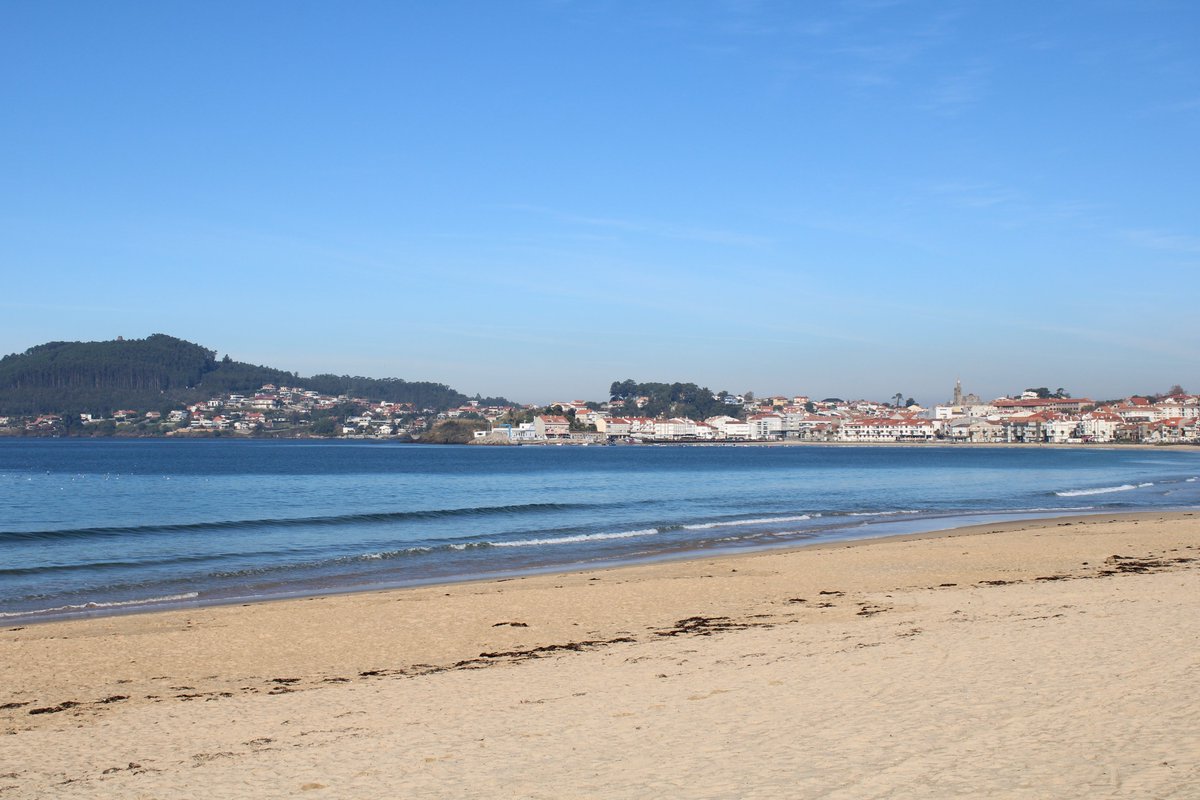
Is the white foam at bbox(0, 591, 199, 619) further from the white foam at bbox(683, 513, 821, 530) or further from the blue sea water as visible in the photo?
the white foam at bbox(683, 513, 821, 530)

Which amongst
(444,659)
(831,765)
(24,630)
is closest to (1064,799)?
(831,765)

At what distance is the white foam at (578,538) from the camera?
25.0 meters

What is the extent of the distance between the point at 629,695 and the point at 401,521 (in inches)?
933

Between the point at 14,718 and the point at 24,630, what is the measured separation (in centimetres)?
541

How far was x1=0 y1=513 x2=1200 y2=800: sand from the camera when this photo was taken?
6.16 meters

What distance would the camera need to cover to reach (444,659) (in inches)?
437

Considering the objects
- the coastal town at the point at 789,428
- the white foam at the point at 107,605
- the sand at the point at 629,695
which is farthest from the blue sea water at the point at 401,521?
the coastal town at the point at 789,428

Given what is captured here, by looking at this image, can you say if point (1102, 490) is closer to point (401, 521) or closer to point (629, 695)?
point (401, 521)

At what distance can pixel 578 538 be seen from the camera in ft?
86.8

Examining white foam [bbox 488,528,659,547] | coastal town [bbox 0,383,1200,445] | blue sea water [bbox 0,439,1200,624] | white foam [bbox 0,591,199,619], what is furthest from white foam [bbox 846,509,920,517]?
coastal town [bbox 0,383,1200,445]

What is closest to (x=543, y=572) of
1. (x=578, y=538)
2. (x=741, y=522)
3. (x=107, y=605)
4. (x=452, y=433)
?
(x=578, y=538)

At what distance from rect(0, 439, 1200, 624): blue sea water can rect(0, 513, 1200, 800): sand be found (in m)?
4.22

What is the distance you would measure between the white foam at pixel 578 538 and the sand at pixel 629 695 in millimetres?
8919

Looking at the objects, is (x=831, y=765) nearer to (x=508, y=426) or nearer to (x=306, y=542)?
→ (x=306, y=542)
